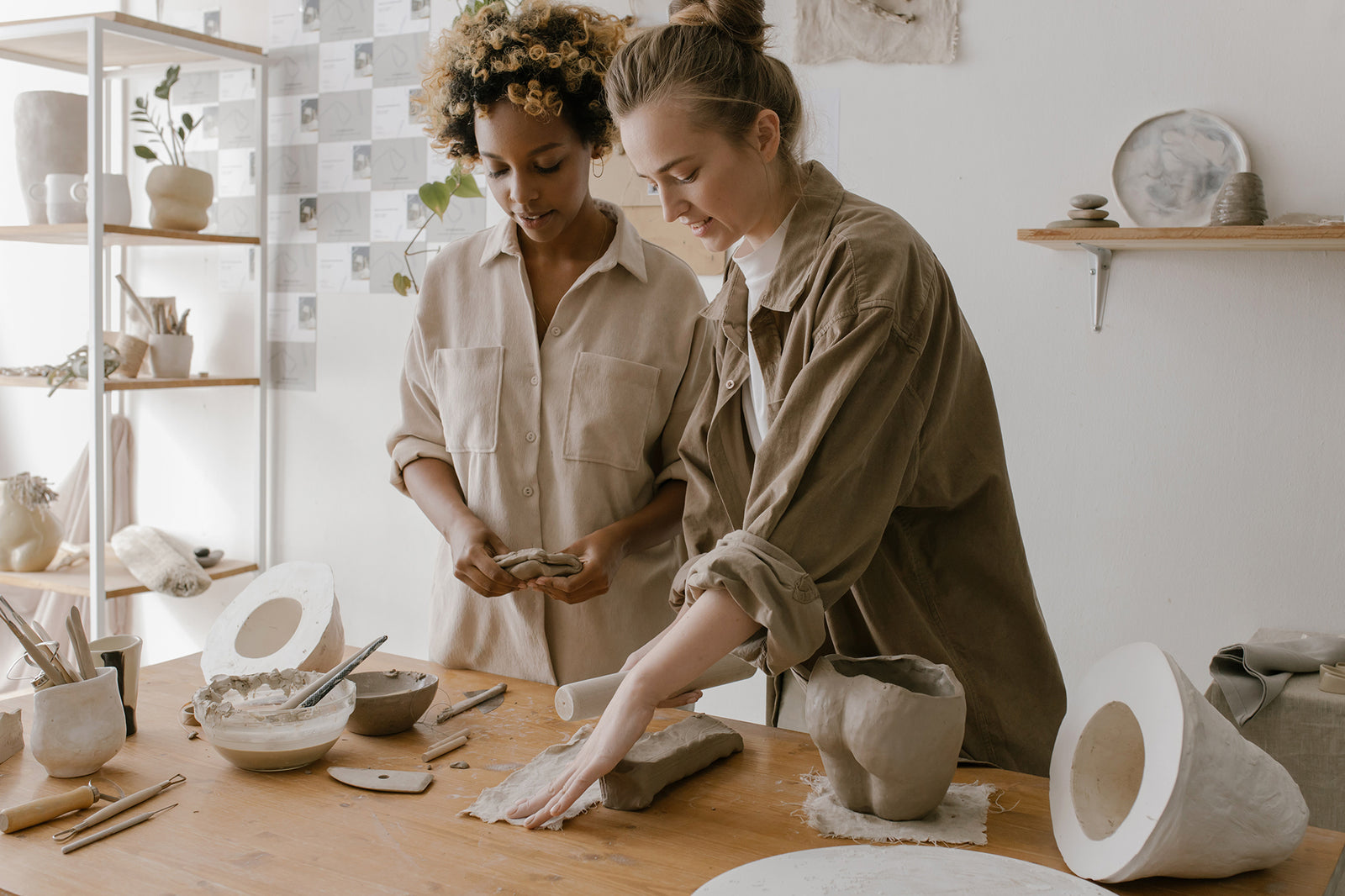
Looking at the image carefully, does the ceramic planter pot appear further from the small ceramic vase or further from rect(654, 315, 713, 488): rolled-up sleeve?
the small ceramic vase

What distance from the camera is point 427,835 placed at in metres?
1.05

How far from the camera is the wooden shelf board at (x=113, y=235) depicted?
3020mm

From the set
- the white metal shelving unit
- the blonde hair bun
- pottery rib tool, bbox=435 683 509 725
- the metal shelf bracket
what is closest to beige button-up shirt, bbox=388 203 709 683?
pottery rib tool, bbox=435 683 509 725

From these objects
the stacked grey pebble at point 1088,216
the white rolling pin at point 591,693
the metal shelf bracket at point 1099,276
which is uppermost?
the stacked grey pebble at point 1088,216

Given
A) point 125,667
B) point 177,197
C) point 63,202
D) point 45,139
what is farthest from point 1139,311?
point 45,139

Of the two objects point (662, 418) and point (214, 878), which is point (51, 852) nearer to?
point (214, 878)

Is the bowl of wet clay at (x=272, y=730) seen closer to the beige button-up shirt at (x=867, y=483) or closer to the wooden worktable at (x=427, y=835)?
the wooden worktable at (x=427, y=835)

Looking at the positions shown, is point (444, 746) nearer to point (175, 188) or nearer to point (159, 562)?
point (159, 562)

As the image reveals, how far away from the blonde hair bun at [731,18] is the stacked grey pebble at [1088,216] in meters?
1.12

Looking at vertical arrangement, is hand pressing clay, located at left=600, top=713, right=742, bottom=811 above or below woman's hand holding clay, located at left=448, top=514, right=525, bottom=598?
below

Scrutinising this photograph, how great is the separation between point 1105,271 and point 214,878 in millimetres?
2115

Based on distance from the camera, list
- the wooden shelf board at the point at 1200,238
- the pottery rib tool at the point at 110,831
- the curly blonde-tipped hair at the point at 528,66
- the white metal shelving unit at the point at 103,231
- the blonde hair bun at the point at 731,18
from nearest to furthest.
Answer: the pottery rib tool at the point at 110,831
the blonde hair bun at the point at 731,18
the curly blonde-tipped hair at the point at 528,66
the wooden shelf board at the point at 1200,238
the white metal shelving unit at the point at 103,231

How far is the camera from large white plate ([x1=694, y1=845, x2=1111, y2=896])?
0.92 metres

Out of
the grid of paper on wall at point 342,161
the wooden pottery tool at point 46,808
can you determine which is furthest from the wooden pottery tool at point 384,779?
the grid of paper on wall at point 342,161
